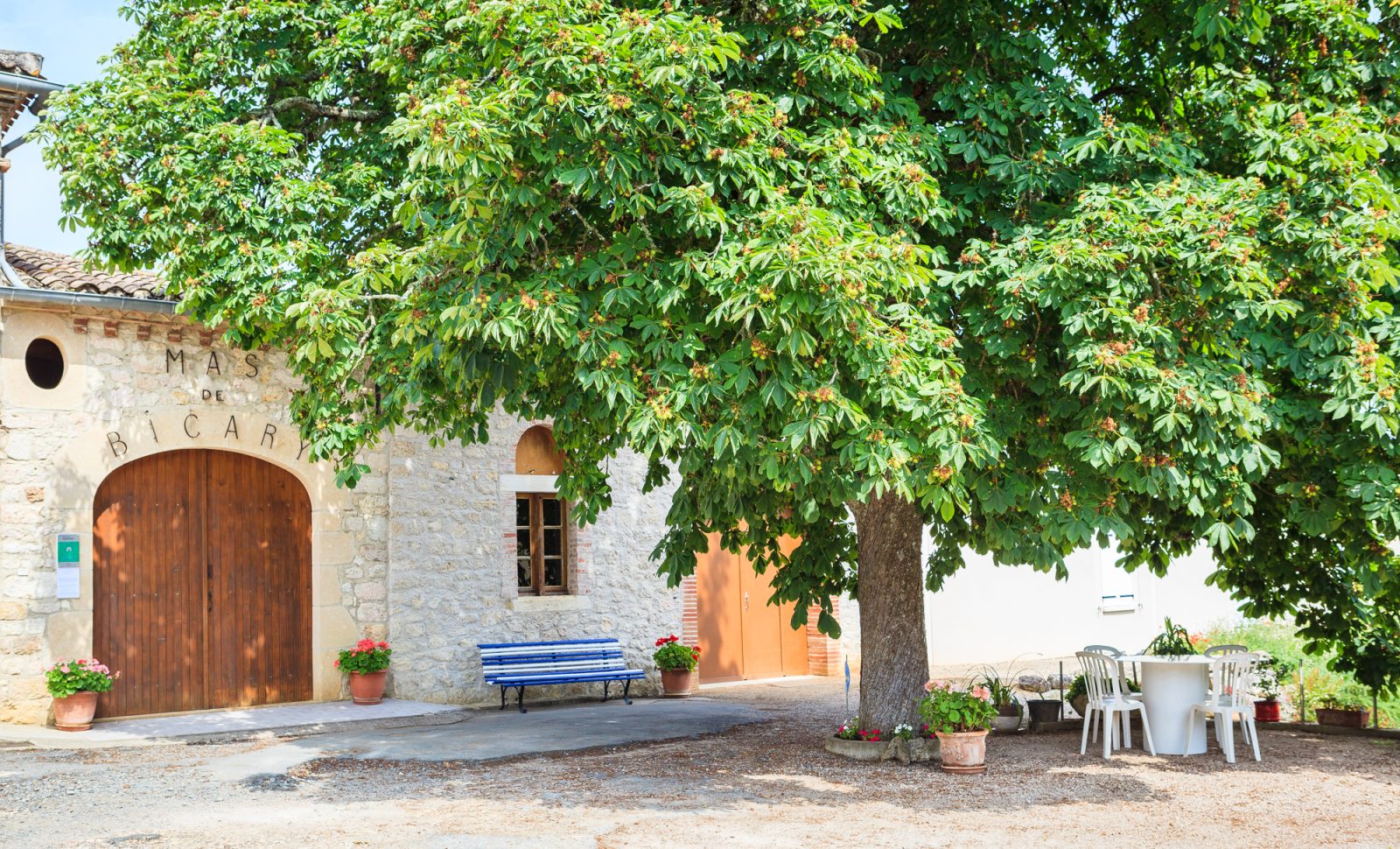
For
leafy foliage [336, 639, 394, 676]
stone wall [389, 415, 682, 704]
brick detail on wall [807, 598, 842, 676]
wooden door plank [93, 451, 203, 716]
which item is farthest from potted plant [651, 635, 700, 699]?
wooden door plank [93, 451, 203, 716]

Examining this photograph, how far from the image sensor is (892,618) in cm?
877

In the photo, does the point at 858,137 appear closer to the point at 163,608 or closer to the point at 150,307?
the point at 150,307

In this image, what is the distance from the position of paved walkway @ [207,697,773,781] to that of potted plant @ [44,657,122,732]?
5.42 ft

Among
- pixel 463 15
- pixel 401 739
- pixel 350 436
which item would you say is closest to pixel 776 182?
pixel 463 15

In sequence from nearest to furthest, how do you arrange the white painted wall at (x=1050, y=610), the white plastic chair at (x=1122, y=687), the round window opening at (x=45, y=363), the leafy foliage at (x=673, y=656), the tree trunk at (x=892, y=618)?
the tree trunk at (x=892, y=618) < the white plastic chair at (x=1122, y=687) < the round window opening at (x=45, y=363) < the leafy foliage at (x=673, y=656) < the white painted wall at (x=1050, y=610)

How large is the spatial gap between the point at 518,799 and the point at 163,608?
493 cm

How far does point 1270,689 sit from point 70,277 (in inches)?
433

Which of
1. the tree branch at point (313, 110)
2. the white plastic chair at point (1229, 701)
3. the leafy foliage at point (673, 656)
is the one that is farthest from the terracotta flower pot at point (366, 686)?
the white plastic chair at point (1229, 701)

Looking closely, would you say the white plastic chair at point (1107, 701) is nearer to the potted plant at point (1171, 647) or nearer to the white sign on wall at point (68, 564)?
the potted plant at point (1171, 647)

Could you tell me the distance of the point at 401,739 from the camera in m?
9.68

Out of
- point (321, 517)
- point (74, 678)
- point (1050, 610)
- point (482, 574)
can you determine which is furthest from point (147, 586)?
point (1050, 610)

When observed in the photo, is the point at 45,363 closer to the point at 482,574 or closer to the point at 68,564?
the point at 68,564

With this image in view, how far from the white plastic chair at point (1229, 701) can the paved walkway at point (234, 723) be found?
6317mm

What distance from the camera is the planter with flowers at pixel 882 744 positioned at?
848cm
